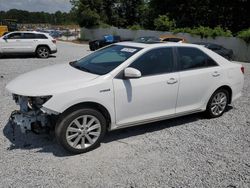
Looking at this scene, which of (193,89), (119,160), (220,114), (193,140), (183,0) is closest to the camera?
(119,160)

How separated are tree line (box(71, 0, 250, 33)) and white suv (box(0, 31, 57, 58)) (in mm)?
17359

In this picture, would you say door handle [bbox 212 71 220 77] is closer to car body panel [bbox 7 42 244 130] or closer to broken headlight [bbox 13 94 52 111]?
car body panel [bbox 7 42 244 130]

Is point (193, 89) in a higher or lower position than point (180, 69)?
lower

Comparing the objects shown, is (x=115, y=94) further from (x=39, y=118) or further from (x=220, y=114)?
(x=220, y=114)

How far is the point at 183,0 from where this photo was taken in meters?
34.5

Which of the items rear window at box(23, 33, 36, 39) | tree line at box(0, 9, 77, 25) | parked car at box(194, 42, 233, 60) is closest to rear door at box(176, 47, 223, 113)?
rear window at box(23, 33, 36, 39)

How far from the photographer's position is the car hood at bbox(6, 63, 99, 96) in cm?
426

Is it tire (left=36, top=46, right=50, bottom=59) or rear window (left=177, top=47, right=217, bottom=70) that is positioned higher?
rear window (left=177, top=47, right=217, bottom=70)

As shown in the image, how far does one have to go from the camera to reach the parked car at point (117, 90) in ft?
14.2

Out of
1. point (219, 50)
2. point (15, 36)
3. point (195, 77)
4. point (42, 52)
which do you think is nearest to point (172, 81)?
point (195, 77)

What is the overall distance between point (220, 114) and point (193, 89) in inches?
44.9

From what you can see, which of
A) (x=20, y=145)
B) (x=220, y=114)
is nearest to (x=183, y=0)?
(x=220, y=114)

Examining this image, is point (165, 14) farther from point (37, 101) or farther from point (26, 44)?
point (37, 101)

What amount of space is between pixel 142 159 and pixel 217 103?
8.06 ft
